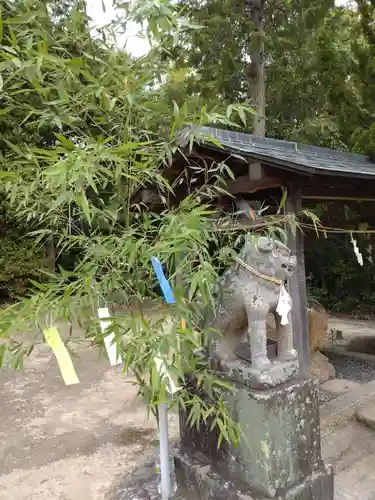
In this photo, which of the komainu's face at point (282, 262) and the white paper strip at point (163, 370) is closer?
the white paper strip at point (163, 370)

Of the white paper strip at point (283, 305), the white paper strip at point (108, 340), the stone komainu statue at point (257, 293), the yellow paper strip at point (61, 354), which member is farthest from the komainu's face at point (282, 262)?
the yellow paper strip at point (61, 354)

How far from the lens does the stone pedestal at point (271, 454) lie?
2289 mm

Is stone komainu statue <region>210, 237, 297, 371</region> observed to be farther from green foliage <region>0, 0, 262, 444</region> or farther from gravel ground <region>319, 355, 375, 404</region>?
gravel ground <region>319, 355, 375, 404</region>

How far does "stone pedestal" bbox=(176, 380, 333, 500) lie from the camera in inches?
90.1

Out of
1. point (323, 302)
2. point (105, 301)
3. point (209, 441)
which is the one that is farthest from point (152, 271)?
Result: point (323, 302)

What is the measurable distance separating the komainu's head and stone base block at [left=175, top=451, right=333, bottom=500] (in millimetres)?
1239

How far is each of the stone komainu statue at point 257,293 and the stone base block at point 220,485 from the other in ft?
2.38

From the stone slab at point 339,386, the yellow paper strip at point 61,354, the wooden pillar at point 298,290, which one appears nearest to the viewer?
the yellow paper strip at point 61,354

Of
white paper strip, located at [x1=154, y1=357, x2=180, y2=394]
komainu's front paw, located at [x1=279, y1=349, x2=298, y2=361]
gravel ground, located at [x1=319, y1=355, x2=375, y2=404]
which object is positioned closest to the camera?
white paper strip, located at [x1=154, y1=357, x2=180, y2=394]

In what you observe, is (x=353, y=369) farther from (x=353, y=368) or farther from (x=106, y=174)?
(x=106, y=174)

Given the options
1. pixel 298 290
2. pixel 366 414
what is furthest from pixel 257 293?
pixel 366 414

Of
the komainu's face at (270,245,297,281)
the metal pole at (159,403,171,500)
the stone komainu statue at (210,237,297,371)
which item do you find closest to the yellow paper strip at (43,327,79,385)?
the stone komainu statue at (210,237,297,371)

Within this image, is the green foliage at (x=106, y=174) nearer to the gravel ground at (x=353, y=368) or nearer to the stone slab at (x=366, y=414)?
the stone slab at (x=366, y=414)

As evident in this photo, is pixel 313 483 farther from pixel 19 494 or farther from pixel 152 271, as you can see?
pixel 19 494
